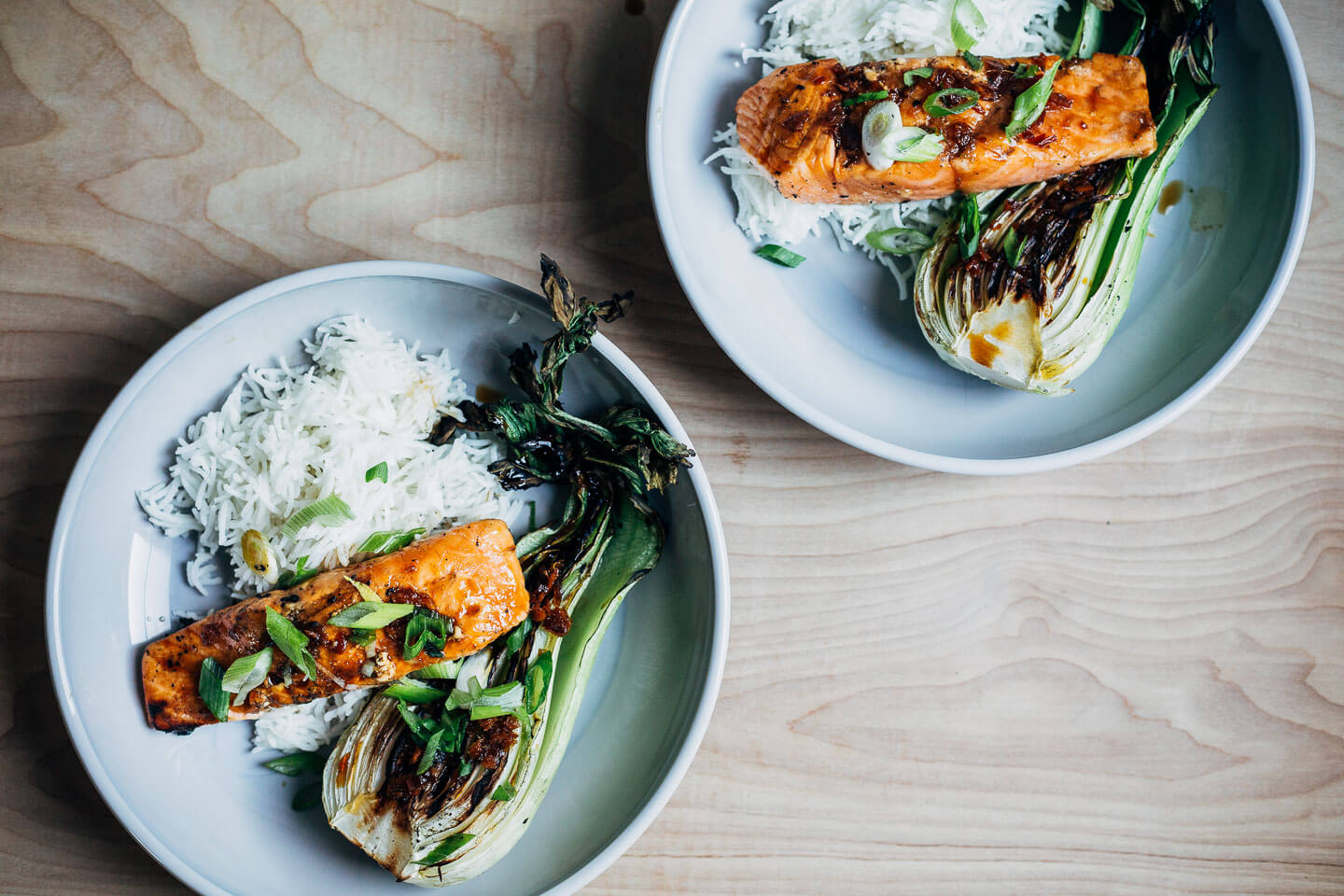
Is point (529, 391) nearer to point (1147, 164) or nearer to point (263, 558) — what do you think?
point (263, 558)

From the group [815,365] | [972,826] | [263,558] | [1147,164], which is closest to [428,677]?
[263,558]

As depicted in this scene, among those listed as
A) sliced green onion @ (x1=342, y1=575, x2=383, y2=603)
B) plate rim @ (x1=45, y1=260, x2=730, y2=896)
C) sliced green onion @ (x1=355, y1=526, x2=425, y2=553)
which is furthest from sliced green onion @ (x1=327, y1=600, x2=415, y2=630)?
plate rim @ (x1=45, y1=260, x2=730, y2=896)

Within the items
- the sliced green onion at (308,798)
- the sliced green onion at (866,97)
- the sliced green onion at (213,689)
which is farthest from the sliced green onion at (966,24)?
the sliced green onion at (308,798)

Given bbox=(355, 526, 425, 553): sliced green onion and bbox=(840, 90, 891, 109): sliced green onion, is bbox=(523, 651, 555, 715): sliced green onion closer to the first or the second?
bbox=(355, 526, 425, 553): sliced green onion

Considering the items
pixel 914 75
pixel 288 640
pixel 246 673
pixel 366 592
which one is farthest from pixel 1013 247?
pixel 246 673

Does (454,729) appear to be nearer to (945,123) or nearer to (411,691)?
(411,691)

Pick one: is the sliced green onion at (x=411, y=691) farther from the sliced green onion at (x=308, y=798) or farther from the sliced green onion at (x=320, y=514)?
the sliced green onion at (x=320, y=514)
